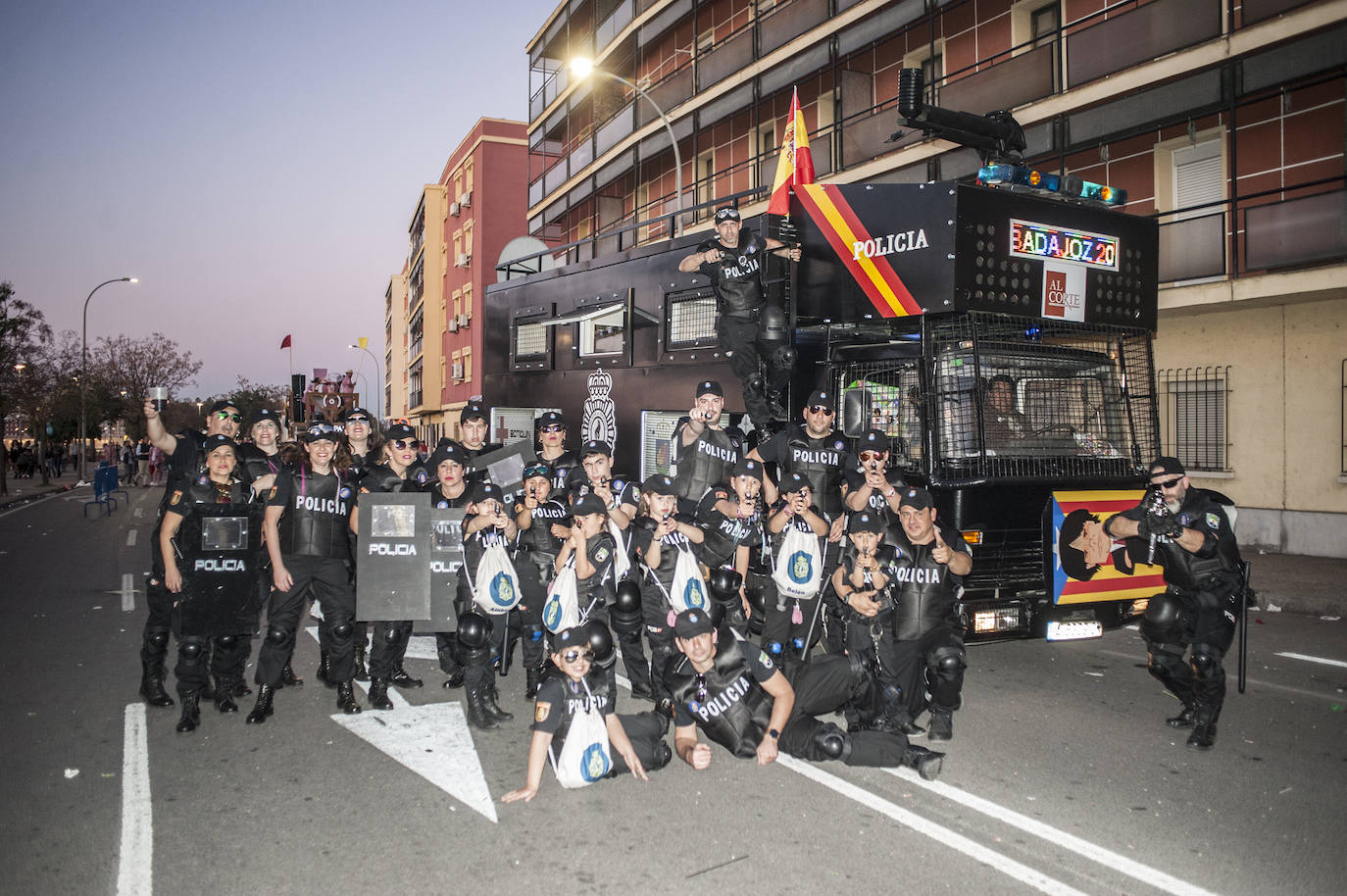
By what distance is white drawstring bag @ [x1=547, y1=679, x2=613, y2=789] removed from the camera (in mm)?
4461

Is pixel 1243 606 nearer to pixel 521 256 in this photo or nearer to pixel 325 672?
pixel 325 672

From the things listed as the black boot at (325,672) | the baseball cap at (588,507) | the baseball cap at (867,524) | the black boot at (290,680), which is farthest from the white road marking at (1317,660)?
the black boot at (290,680)

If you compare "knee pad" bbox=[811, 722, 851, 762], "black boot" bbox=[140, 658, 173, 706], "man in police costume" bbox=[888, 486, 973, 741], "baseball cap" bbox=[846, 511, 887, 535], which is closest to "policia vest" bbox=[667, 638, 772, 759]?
"knee pad" bbox=[811, 722, 851, 762]

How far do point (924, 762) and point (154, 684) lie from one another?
16.0 feet

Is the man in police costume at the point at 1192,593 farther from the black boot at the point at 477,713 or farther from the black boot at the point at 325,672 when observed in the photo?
the black boot at the point at 325,672

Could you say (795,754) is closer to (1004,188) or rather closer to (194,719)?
(194,719)

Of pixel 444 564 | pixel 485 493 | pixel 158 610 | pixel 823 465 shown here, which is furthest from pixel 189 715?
pixel 823 465

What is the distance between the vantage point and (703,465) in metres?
6.59

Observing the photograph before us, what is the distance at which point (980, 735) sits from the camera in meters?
5.30

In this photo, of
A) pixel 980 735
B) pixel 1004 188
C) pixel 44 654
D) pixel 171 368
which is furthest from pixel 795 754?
pixel 171 368

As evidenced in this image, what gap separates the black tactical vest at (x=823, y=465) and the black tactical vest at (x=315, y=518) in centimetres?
315

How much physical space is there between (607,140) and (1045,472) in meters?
24.8

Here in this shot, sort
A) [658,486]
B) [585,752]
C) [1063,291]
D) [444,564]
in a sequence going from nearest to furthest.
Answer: [585,752], [658,486], [444,564], [1063,291]

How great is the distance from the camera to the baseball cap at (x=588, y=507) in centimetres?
536
